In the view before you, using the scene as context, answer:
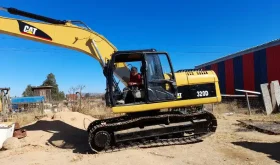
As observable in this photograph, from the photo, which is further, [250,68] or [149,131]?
[250,68]

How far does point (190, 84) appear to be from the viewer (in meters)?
9.09

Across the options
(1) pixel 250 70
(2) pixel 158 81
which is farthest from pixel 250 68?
(2) pixel 158 81

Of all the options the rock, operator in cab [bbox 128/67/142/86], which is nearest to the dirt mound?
the rock

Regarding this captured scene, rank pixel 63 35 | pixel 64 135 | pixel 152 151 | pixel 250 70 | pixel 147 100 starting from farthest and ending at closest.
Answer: pixel 250 70
pixel 64 135
pixel 63 35
pixel 147 100
pixel 152 151

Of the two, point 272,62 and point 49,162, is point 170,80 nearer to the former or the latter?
point 49,162

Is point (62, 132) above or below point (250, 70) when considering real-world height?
below

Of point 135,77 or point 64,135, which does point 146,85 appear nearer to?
point 135,77

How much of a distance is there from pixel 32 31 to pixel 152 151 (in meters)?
5.11

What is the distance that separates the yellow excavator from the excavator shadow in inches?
37.1

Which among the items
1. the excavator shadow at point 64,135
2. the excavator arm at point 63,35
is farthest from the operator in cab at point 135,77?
the excavator shadow at point 64,135

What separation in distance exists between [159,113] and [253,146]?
8.54 ft

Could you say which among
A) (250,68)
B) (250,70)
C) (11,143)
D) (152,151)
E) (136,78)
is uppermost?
(250,68)

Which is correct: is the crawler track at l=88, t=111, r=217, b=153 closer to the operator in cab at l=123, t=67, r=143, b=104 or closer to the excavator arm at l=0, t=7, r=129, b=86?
the operator in cab at l=123, t=67, r=143, b=104

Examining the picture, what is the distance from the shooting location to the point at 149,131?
28.1 feet
